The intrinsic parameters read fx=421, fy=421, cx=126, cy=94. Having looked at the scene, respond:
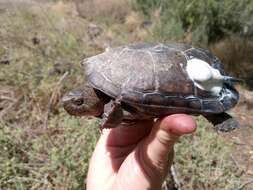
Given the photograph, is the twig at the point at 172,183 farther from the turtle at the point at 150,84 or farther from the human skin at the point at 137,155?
the turtle at the point at 150,84

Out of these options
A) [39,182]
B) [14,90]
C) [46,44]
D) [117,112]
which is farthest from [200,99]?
[46,44]

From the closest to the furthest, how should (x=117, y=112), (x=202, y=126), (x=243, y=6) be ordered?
(x=117, y=112), (x=202, y=126), (x=243, y=6)

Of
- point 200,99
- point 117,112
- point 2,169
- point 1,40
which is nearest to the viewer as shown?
point 117,112

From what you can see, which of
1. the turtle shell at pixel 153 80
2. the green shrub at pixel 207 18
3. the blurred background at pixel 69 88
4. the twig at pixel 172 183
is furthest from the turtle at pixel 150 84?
the green shrub at pixel 207 18

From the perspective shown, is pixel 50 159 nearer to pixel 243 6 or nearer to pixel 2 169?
pixel 2 169

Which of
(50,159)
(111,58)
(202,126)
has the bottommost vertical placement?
(202,126)

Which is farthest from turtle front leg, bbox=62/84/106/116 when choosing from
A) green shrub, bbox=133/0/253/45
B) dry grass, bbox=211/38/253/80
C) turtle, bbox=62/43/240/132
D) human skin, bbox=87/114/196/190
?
dry grass, bbox=211/38/253/80

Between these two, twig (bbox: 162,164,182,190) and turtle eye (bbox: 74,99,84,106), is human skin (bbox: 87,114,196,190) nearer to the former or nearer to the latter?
turtle eye (bbox: 74,99,84,106)
